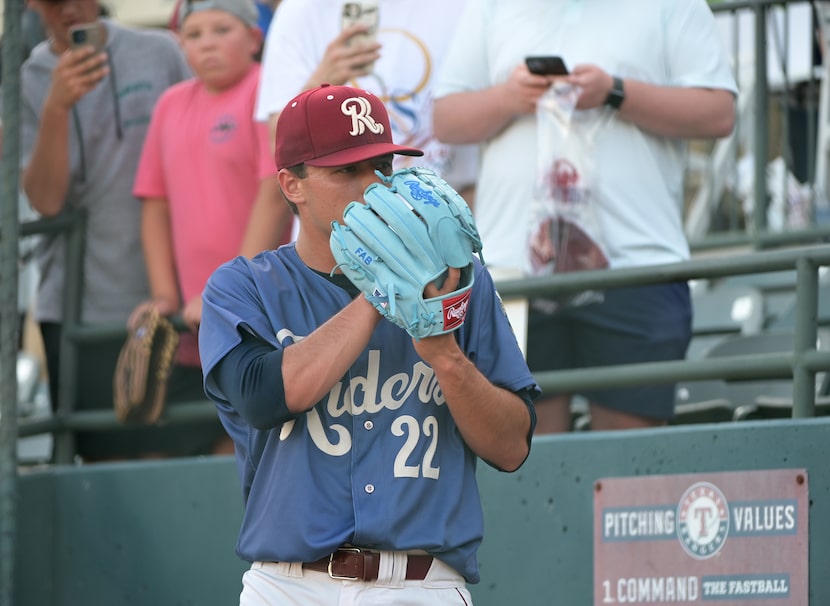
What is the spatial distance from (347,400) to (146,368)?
2.47 metres

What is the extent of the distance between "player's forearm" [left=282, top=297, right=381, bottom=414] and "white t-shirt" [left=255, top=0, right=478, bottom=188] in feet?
7.76

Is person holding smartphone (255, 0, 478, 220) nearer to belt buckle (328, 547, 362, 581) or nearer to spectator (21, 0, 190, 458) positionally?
spectator (21, 0, 190, 458)

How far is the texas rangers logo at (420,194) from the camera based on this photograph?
291 cm

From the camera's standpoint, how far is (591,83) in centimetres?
467

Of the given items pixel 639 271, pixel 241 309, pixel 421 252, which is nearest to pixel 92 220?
pixel 639 271

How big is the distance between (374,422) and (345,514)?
8.2 inches

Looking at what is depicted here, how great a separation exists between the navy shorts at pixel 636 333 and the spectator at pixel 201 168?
48.8 inches

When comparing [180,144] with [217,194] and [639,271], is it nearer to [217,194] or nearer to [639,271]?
[217,194]

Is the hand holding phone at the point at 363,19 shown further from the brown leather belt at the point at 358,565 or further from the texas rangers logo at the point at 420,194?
the brown leather belt at the point at 358,565

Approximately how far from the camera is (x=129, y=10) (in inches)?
709

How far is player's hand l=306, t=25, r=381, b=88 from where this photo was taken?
507 centimetres

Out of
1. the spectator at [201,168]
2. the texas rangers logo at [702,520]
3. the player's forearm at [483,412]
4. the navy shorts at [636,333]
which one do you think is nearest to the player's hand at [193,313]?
the spectator at [201,168]

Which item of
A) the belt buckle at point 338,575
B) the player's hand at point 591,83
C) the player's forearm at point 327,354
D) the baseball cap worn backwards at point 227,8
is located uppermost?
the baseball cap worn backwards at point 227,8

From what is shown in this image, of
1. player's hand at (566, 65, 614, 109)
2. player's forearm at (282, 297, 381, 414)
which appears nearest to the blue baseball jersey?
player's forearm at (282, 297, 381, 414)
